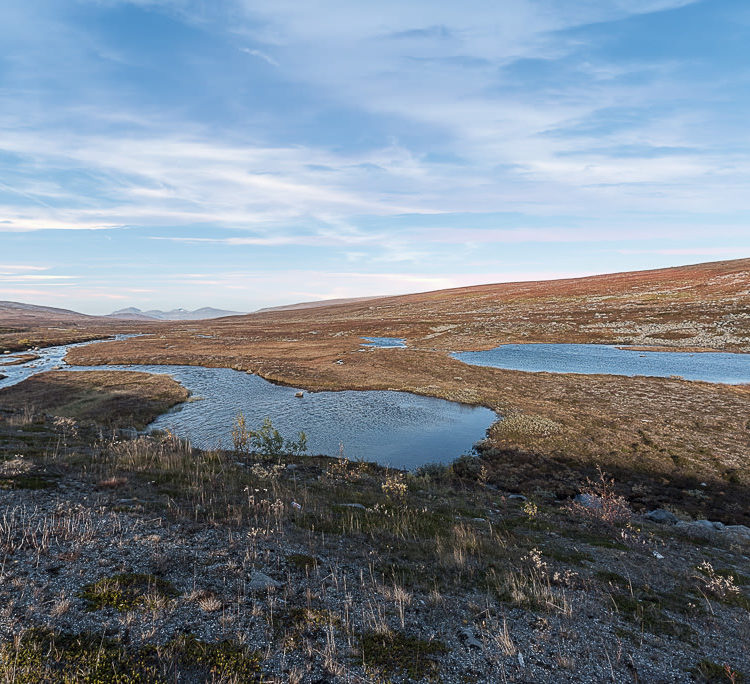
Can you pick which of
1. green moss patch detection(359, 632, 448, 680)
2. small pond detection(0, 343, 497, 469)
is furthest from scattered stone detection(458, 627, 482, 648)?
small pond detection(0, 343, 497, 469)

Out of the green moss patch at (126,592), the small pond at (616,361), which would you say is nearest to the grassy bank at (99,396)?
the green moss patch at (126,592)

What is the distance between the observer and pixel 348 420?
1398 inches

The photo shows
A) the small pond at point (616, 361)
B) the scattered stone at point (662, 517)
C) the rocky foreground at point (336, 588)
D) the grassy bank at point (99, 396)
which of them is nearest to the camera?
the rocky foreground at point (336, 588)

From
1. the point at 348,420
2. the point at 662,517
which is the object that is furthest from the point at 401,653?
the point at 348,420

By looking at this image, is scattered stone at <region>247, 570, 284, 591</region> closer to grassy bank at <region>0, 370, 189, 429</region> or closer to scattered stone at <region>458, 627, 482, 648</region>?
scattered stone at <region>458, 627, 482, 648</region>

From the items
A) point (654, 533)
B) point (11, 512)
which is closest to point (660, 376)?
point (654, 533)

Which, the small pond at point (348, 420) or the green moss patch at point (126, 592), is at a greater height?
the green moss patch at point (126, 592)

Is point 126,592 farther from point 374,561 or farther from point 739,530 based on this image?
point 739,530

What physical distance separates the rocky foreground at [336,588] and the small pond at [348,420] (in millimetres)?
12362

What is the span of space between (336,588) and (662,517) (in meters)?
16.6

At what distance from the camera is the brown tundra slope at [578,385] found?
2305cm

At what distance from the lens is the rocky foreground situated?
624 cm

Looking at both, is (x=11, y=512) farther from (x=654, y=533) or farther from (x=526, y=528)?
(x=654, y=533)

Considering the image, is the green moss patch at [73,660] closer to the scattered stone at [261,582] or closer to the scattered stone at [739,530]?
the scattered stone at [261,582]
